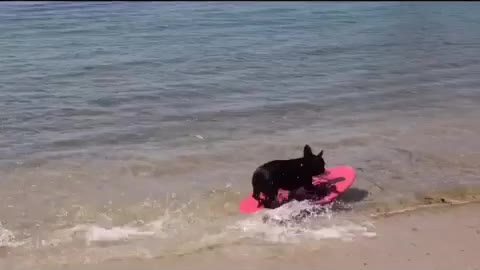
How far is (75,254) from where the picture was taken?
6207mm

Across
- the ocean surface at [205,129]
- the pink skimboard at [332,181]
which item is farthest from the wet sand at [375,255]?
the pink skimboard at [332,181]

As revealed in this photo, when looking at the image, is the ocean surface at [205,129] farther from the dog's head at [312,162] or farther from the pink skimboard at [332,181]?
the dog's head at [312,162]

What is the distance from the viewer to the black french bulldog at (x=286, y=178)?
6.80m

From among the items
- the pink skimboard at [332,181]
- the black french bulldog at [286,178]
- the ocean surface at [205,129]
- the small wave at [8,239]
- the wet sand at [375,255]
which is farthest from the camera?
the pink skimboard at [332,181]

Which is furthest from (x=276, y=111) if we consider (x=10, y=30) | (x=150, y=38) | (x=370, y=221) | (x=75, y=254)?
(x=10, y=30)

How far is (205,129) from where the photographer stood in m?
10.3

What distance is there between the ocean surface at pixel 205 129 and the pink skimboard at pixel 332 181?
0.57 ft

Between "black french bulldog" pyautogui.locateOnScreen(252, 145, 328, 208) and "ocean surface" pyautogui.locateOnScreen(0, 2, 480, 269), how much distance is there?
0.69 ft

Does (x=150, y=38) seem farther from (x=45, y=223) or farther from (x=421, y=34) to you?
(x=45, y=223)

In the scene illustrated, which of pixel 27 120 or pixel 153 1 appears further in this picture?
pixel 153 1

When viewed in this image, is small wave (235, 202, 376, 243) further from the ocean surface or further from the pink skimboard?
the pink skimboard

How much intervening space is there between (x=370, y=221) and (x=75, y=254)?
119 inches

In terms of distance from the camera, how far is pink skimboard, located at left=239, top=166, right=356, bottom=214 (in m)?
7.11

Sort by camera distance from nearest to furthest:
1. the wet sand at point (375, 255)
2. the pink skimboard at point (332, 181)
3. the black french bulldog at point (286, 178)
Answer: the wet sand at point (375, 255)
the black french bulldog at point (286, 178)
the pink skimboard at point (332, 181)
